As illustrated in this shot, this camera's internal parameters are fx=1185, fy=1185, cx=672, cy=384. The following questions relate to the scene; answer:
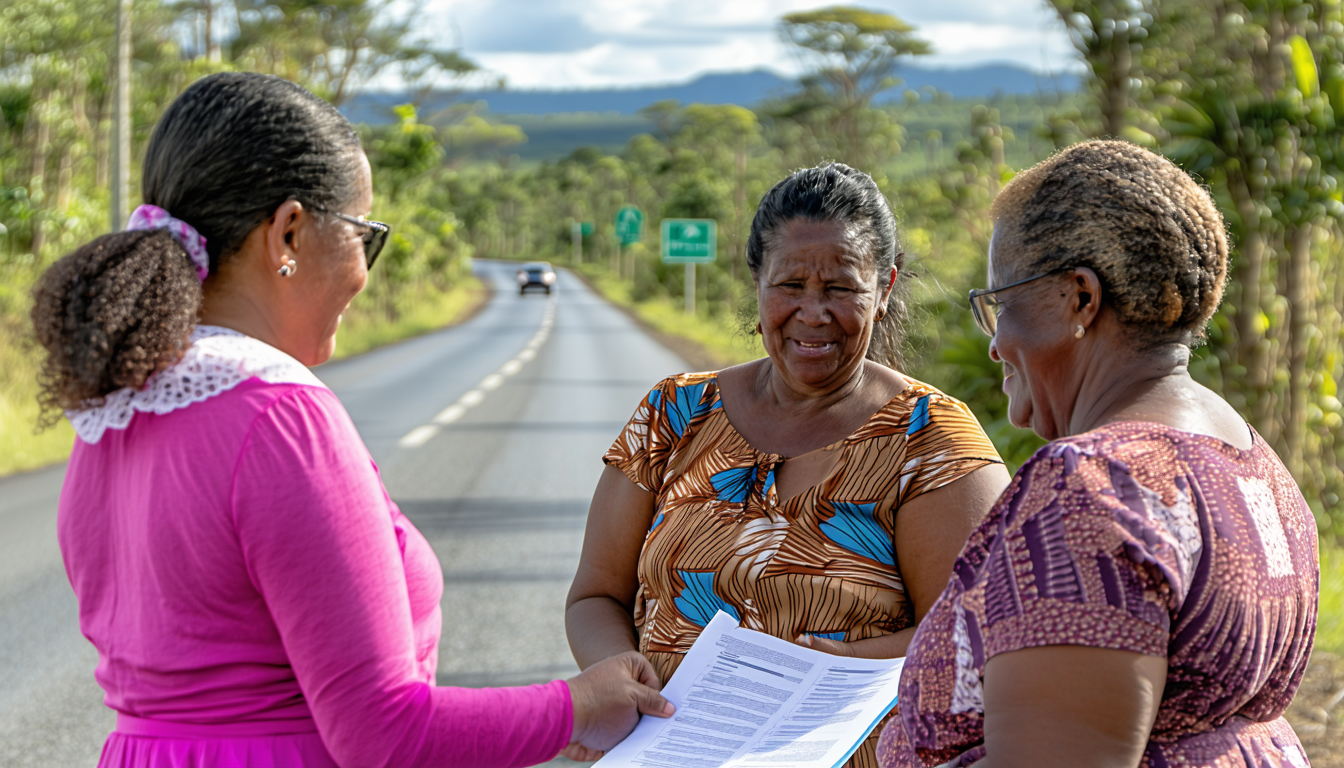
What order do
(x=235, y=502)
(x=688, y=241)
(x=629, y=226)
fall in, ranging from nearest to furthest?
(x=235, y=502)
(x=688, y=241)
(x=629, y=226)

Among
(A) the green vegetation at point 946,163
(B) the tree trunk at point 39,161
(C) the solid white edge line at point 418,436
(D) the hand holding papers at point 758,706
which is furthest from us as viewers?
(B) the tree trunk at point 39,161

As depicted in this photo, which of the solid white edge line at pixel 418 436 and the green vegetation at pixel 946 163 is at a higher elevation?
the green vegetation at pixel 946 163

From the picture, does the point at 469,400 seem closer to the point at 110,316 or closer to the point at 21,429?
the point at 21,429

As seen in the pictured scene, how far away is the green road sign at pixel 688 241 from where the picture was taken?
26859 mm

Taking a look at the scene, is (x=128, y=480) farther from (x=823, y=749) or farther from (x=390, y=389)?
(x=390, y=389)

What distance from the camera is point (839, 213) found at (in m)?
2.29

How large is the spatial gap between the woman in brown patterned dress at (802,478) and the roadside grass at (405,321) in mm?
13362

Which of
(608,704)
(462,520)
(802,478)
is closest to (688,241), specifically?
(462,520)

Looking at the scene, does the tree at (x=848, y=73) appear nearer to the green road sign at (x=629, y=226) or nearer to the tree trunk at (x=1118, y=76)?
the green road sign at (x=629, y=226)

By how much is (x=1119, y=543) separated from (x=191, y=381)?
1.06m

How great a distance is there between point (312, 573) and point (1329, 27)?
5.80 m

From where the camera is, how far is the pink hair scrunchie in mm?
1479

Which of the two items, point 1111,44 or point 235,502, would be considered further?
point 1111,44

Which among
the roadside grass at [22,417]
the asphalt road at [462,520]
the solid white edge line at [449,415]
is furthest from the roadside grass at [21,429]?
the solid white edge line at [449,415]
